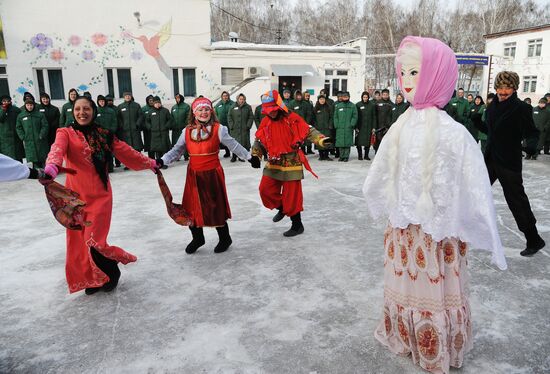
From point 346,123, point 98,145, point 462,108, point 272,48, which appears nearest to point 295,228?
point 98,145

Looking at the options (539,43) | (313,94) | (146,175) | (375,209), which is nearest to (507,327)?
(375,209)

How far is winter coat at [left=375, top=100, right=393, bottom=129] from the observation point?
384 inches

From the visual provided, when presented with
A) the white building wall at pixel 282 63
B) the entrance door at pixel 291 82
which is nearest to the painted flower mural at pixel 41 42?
the white building wall at pixel 282 63

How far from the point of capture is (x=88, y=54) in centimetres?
1758

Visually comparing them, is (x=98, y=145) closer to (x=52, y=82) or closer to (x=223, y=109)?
(x=223, y=109)

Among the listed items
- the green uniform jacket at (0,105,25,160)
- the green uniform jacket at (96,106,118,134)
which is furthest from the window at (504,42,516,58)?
the green uniform jacket at (0,105,25,160)

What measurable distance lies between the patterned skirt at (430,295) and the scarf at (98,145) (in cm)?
220

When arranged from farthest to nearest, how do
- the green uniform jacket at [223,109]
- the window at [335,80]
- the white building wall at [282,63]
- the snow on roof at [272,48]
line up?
1. the window at [335,80]
2. the white building wall at [282,63]
3. the snow on roof at [272,48]
4. the green uniform jacket at [223,109]

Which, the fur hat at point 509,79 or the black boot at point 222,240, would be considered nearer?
the fur hat at point 509,79

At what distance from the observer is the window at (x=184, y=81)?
62.7ft

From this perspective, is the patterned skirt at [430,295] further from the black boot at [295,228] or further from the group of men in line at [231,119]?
the group of men in line at [231,119]

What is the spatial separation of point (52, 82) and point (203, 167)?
1666cm

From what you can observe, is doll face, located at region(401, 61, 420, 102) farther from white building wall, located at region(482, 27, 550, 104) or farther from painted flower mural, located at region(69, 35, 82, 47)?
white building wall, located at region(482, 27, 550, 104)

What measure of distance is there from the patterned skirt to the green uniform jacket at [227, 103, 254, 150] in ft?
25.9
